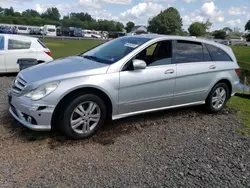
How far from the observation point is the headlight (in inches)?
146

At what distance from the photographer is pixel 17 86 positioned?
4.06m

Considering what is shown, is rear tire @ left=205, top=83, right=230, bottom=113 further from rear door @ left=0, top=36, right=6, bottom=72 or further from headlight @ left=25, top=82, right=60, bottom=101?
rear door @ left=0, top=36, right=6, bottom=72

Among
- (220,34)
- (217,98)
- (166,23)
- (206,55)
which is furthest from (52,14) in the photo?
(217,98)

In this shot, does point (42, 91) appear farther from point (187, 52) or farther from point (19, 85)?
point (187, 52)

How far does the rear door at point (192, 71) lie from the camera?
4.96 meters

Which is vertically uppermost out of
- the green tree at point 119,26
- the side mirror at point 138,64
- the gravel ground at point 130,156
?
the green tree at point 119,26

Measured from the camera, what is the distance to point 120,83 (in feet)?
13.8

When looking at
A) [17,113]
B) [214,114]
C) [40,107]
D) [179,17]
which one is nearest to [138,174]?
[40,107]

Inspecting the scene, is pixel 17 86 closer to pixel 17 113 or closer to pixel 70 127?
pixel 17 113

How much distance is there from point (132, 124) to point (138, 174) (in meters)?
1.67

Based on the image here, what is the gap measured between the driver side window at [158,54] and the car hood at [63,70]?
888mm

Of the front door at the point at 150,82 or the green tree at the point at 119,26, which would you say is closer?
the front door at the point at 150,82

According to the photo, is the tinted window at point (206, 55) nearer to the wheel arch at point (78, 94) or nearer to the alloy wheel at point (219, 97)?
the alloy wheel at point (219, 97)

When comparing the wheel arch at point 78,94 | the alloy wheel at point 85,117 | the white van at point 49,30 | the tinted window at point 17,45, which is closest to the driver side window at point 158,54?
the wheel arch at point 78,94
